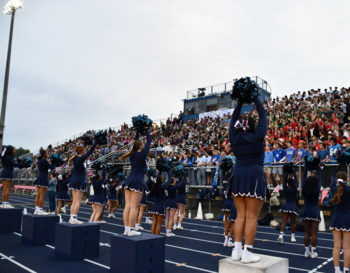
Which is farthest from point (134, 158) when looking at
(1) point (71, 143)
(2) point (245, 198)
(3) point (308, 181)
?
(1) point (71, 143)

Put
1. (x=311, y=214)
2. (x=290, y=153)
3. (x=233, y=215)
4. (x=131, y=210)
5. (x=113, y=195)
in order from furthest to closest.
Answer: (x=113, y=195) < (x=290, y=153) < (x=233, y=215) < (x=311, y=214) < (x=131, y=210)

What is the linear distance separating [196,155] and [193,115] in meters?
13.0

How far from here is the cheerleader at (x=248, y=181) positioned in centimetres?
313

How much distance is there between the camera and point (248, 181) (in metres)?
3.17

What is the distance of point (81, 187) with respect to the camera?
240 inches

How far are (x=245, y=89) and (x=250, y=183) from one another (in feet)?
3.53

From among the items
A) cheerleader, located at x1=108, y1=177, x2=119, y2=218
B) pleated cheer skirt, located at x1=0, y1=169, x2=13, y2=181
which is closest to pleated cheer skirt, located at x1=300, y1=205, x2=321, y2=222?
cheerleader, located at x1=108, y1=177, x2=119, y2=218

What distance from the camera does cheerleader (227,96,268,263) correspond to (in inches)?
123

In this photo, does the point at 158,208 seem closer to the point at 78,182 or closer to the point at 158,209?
the point at 158,209

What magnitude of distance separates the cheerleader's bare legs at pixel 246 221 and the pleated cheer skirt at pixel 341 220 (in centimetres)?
216

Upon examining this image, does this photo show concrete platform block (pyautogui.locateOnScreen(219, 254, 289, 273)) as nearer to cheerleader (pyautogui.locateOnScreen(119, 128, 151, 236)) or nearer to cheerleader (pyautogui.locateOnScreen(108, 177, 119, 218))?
cheerleader (pyautogui.locateOnScreen(119, 128, 151, 236))

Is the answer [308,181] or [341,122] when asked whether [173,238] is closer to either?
[308,181]

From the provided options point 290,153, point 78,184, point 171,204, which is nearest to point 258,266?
point 78,184

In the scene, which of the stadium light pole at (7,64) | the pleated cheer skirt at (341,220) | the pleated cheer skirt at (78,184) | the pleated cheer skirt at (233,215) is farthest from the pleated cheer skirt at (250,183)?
the stadium light pole at (7,64)
